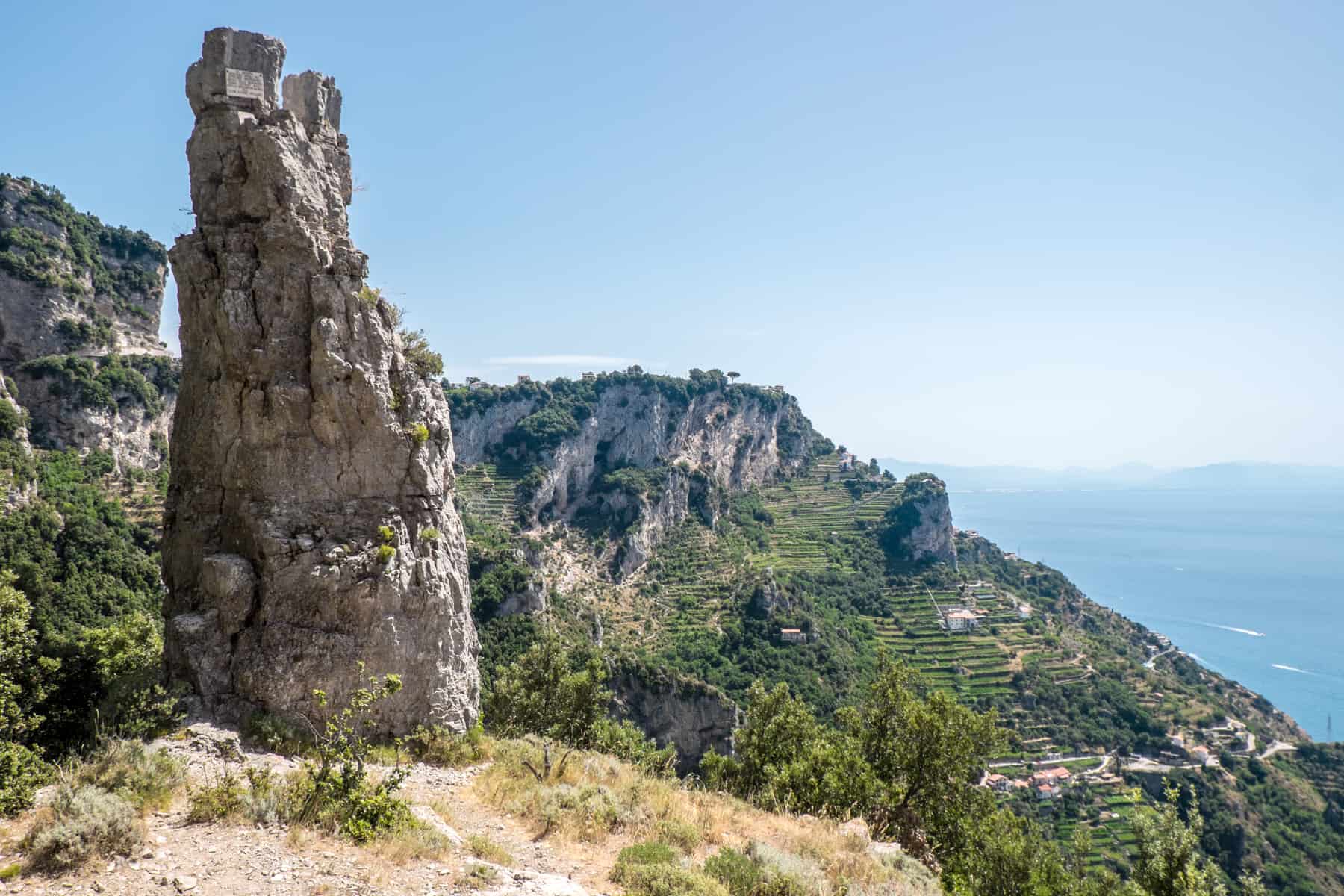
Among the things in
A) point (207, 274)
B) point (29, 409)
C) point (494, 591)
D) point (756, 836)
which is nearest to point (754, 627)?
point (494, 591)

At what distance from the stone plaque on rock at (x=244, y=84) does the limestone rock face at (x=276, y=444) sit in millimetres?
28

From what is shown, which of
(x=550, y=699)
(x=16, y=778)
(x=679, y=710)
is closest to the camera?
(x=16, y=778)

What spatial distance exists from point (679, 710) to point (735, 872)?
4137cm

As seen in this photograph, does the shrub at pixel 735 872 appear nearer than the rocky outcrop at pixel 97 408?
Yes

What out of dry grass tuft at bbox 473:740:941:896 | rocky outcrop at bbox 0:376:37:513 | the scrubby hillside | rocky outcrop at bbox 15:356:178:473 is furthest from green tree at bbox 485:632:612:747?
rocky outcrop at bbox 15:356:178:473

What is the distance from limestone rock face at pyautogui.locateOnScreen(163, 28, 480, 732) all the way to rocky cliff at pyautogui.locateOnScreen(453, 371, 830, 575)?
2506 inches

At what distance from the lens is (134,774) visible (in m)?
7.77

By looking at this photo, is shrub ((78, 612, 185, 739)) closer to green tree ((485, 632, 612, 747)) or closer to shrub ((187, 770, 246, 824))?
shrub ((187, 770, 246, 824))

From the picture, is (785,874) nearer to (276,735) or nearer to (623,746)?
(276,735)

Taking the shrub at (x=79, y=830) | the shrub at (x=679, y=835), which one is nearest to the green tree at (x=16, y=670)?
the shrub at (x=79, y=830)

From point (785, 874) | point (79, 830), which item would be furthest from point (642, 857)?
point (79, 830)

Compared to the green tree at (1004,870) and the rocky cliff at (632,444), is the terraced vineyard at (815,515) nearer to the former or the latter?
the rocky cliff at (632,444)

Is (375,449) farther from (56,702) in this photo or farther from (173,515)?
(56,702)

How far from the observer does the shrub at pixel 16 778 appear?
6.95m
